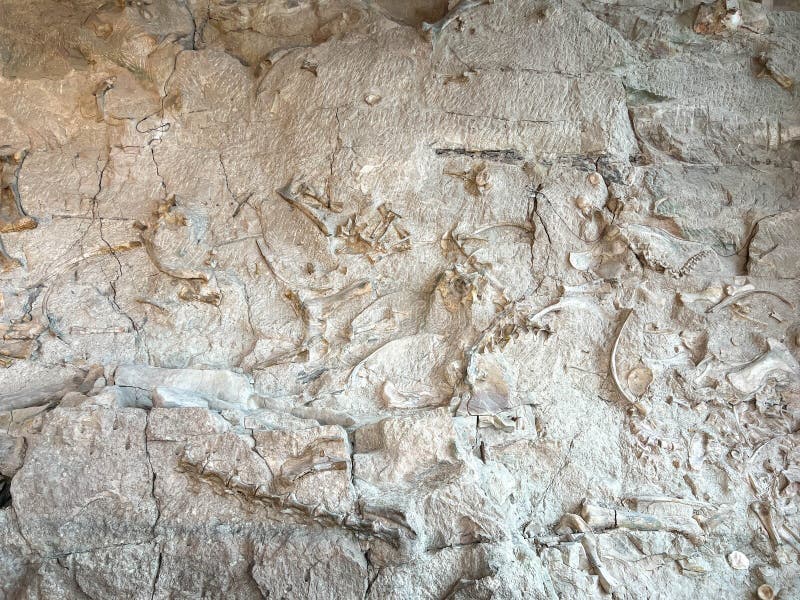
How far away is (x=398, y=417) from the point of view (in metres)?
3.28

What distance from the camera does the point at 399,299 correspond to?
3676mm

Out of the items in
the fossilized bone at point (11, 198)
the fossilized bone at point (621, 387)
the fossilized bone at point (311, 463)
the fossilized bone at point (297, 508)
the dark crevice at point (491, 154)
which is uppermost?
the dark crevice at point (491, 154)

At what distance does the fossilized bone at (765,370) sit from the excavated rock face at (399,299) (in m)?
0.01

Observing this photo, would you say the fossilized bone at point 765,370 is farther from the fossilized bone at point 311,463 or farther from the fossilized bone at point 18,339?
the fossilized bone at point 18,339

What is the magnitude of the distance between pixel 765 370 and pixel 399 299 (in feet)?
5.51

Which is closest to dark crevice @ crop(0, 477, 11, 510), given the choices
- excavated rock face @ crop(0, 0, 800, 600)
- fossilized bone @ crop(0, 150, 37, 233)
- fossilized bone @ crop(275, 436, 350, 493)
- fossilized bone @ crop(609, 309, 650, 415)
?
excavated rock face @ crop(0, 0, 800, 600)

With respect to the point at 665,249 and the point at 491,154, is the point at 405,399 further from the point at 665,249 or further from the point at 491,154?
the point at 665,249

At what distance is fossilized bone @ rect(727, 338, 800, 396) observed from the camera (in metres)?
3.41

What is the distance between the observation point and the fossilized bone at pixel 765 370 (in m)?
3.41

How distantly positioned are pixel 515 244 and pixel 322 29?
159 centimetres

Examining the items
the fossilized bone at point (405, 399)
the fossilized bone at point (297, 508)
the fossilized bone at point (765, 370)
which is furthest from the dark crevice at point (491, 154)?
the fossilized bone at point (297, 508)

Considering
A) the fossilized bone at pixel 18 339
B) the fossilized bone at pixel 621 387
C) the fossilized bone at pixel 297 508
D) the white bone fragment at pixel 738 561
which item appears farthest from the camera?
the fossilized bone at pixel 18 339

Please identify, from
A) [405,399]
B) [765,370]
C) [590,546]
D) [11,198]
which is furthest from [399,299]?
[11,198]

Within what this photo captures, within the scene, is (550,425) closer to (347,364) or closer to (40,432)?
(347,364)
